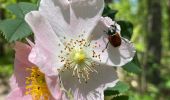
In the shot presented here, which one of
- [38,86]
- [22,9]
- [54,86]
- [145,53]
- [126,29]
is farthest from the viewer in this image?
[145,53]

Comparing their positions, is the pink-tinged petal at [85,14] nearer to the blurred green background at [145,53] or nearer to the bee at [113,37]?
the bee at [113,37]

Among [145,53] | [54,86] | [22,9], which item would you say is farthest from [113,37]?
[145,53]

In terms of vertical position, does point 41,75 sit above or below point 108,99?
above

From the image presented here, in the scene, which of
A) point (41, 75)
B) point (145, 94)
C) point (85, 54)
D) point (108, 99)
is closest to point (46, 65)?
point (41, 75)

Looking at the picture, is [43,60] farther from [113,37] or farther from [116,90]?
[116,90]

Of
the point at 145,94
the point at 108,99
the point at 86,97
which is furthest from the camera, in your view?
the point at 145,94

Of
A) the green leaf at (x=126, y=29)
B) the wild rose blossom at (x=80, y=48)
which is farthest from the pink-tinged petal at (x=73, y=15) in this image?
the green leaf at (x=126, y=29)

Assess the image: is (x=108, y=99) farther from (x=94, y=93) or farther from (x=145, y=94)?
(x=145, y=94)

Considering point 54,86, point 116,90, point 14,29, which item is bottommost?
point 116,90
